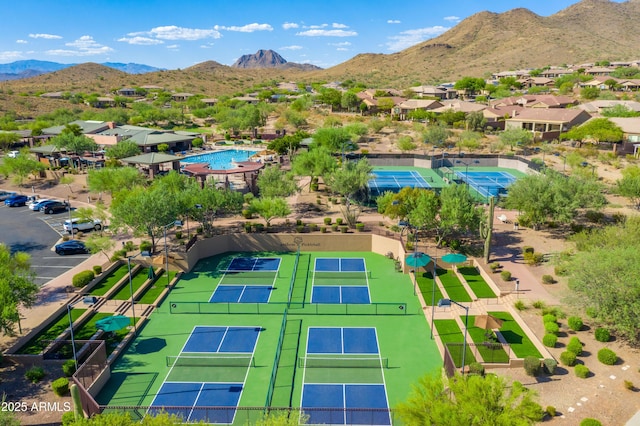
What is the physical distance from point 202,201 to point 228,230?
183 inches

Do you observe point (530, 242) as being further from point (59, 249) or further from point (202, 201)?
point (59, 249)

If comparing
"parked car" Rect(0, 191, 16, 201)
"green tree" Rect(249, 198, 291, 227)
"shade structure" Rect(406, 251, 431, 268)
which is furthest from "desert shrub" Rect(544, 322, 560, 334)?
"parked car" Rect(0, 191, 16, 201)

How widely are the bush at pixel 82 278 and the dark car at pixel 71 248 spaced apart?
6334mm

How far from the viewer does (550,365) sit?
73.6ft

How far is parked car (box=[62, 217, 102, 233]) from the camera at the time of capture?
1672 inches

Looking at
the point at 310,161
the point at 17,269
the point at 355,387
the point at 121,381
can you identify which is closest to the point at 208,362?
the point at 121,381

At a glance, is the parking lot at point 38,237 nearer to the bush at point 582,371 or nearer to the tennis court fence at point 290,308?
the tennis court fence at point 290,308

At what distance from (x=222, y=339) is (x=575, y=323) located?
20.2 meters

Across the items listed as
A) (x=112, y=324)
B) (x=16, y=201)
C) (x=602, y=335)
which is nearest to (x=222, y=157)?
(x=16, y=201)

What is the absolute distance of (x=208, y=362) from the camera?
25.3m

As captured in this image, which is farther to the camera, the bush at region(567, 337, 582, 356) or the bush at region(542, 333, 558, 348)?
the bush at region(542, 333, 558, 348)

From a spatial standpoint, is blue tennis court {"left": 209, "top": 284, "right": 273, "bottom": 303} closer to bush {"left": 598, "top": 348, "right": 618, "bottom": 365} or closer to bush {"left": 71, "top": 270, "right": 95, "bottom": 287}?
bush {"left": 71, "top": 270, "right": 95, "bottom": 287}

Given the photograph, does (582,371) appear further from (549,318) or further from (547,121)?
(547,121)

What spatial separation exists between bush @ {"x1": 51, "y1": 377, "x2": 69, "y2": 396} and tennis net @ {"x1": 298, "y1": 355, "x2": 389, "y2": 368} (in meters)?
11.2
